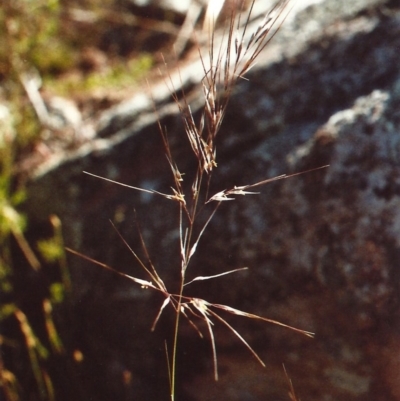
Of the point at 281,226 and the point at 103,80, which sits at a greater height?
the point at 103,80

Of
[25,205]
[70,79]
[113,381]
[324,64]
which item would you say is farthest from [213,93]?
[70,79]

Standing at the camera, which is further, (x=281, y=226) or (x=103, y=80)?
(x=103, y=80)

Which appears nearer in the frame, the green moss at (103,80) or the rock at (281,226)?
the rock at (281,226)

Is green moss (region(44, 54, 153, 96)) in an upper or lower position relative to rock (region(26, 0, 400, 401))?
upper

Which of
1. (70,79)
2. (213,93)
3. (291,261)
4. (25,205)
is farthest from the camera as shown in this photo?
(70,79)

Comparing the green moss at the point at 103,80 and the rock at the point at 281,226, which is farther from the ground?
the green moss at the point at 103,80

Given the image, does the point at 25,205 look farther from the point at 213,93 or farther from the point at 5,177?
the point at 213,93

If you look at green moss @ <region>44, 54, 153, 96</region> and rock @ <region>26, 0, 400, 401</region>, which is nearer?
rock @ <region>26, 0, 400, 401</region>

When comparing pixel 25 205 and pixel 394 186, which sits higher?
pixel 394 186
